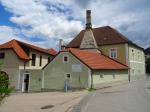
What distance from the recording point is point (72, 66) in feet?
90.4

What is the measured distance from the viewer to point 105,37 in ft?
138

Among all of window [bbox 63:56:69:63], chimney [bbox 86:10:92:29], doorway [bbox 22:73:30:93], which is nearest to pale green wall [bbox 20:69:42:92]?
doorway [bbox 22:73:30:93]

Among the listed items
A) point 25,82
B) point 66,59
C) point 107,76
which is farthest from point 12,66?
point 107,76

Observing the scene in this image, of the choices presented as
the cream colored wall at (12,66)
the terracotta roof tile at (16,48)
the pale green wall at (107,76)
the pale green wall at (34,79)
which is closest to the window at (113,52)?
the pale green wall at (107,76)

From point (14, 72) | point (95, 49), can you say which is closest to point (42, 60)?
point (14, 72)

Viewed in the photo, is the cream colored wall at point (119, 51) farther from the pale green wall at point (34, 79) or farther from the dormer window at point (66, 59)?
the pale green wall at point (34, 79)

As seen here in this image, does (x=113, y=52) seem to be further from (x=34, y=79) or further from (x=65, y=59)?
(x=34, y=79)

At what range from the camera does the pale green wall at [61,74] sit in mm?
26508

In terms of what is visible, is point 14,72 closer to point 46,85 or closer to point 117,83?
point 46,85

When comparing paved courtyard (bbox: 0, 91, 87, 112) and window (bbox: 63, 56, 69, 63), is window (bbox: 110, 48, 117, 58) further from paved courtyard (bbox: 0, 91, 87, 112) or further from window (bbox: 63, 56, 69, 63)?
paved courtyard (bbox: 0, 91, 87, 112)

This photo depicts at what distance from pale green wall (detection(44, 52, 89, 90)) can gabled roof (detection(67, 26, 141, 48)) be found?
46.3ft

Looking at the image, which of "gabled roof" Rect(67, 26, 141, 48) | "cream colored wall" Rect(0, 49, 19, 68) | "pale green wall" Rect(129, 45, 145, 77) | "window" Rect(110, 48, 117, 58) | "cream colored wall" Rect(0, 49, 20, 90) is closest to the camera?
"cream colored wall" Rect(0, 49, 20, 90)

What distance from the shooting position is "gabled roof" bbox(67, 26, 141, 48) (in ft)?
130

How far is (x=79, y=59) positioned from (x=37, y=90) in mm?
7593
